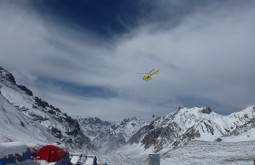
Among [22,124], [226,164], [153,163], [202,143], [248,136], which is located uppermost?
[22,124]

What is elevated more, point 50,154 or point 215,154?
point 215,154

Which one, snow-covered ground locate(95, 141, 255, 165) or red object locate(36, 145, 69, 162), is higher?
snow-covered ground locate(95, 141, 255, 165)

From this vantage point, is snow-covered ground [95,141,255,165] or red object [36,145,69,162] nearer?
red object [36,145,69,162]

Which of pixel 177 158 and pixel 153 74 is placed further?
pixel 177 158

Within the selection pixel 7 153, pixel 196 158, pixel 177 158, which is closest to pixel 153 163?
pixel 7 153

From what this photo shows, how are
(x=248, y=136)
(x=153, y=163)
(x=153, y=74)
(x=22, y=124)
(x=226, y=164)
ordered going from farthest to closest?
1. (x=22, y=124)
2. (x=248, y=136)
3. (x=153, y=74)
4. (x=226, y=164)
5. (x=153, y=163)

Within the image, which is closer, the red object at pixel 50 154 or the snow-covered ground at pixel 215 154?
the red object at pixel 50 154

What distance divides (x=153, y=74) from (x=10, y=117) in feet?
327

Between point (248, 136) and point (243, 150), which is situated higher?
point (248, 136)

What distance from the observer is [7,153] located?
34031 mm

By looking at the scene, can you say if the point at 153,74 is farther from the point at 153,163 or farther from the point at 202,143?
the point at 153,163

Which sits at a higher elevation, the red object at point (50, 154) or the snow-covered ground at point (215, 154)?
the snow-covered ground at point (215, 154)

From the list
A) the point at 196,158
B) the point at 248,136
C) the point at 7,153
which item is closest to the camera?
the point at 7,153

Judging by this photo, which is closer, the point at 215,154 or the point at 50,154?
the point at 50,154
